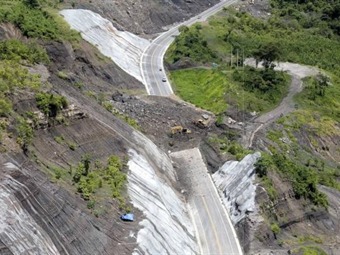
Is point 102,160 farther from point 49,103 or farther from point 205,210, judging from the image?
point 205,210

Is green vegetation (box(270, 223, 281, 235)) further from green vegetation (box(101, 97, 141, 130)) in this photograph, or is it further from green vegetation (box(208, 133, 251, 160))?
green vegetation (box(101, 97, 141, 130))

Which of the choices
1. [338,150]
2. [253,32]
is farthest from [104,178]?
[253,32]

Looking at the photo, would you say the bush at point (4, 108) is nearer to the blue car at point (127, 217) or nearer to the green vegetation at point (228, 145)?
the blue car at point (127, 217)

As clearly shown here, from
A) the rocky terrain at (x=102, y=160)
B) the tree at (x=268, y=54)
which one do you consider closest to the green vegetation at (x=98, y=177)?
the rocky terrain at (x=102, y=160)

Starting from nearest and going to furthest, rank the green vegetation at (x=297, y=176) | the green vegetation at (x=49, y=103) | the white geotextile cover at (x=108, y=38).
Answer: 1. the green vegetation at (x=49, y=103)
2. the green vegetation at (x=297, y=176)
3. the white geotextile cover at (x=108, y=38)

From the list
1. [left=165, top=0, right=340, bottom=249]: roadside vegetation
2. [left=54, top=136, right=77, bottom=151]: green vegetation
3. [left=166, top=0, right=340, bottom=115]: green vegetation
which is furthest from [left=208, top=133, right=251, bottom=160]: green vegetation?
[left=54, top=136, right=77, bottom=151]: green vegetation

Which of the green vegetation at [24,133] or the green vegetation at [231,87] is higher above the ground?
the green vegetation at [24,133]
